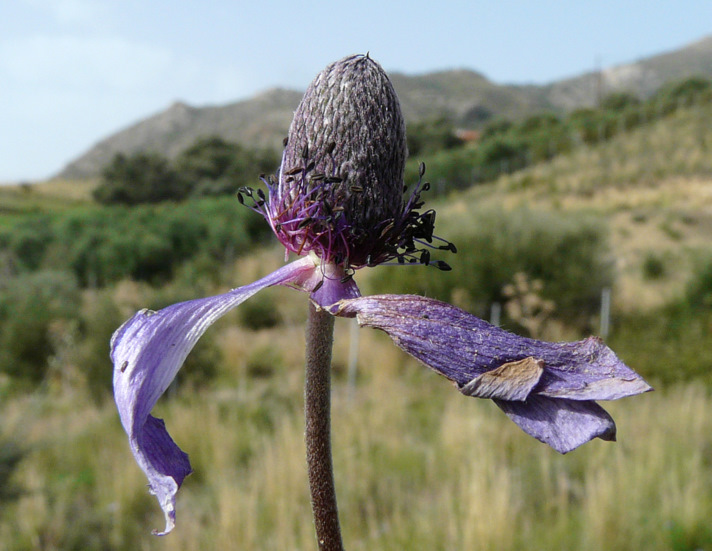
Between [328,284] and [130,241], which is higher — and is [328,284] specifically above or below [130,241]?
above

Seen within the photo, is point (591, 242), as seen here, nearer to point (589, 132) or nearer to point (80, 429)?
point (80, 429)

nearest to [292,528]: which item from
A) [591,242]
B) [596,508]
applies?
[596,508]

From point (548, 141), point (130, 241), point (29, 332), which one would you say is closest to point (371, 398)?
point (29, 332)

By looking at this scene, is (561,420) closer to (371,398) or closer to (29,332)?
(371,398)

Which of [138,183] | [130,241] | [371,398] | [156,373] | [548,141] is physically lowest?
[371,398]

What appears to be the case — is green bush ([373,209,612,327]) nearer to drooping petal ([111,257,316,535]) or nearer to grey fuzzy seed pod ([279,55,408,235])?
grey fuzzy seed pod ([279,55,408,235])

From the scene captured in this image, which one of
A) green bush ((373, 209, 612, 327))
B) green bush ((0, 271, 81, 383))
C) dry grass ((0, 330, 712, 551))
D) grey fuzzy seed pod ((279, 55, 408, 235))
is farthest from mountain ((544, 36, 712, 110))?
grey fuzzy seed pod ((279, 55, 408, 235))
